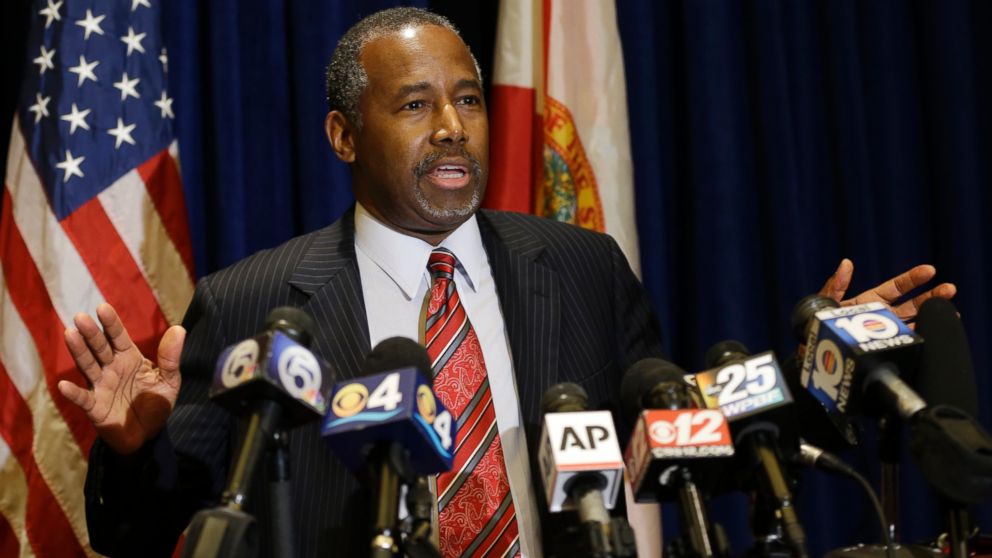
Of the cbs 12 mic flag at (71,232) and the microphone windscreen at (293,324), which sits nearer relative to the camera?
the microphone windscreen at (293,324)

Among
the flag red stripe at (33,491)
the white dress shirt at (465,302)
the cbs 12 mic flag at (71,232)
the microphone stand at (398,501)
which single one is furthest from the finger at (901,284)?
the flag red stripe at (33,491)

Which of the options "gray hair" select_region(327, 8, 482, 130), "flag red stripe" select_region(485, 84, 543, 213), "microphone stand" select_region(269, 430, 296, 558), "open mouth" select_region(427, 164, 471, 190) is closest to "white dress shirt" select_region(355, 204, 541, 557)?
"open mouth" select_region(427, 164, 471, 190)

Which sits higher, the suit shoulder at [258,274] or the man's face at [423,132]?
the man's face at [423,132]

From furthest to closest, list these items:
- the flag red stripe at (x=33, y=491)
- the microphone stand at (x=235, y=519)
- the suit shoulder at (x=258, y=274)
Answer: the flag red stripe at (x=33, y=491) < the suit shoulder at (x=258, y=274) < the microphone stand at (x=235, y=519)

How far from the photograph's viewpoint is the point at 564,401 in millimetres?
1312

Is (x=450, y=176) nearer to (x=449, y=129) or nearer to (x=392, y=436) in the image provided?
(x=449, y=129)

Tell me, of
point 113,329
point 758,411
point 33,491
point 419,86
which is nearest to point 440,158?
point 419,86

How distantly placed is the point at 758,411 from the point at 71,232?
6.64 ft

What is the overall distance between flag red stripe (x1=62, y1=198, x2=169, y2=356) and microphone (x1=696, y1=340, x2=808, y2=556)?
6.04ft

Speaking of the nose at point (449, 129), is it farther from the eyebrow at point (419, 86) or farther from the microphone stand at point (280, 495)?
the microphone stand at point (280, 495)

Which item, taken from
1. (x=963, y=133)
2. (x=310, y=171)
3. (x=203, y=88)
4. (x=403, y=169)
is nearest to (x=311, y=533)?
(x=403, y=169)

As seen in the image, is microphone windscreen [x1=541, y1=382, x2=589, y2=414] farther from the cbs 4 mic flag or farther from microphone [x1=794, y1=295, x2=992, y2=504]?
the cbs 4 mic flag

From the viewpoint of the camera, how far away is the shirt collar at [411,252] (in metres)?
2.15

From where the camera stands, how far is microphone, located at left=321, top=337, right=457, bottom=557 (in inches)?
47.0
